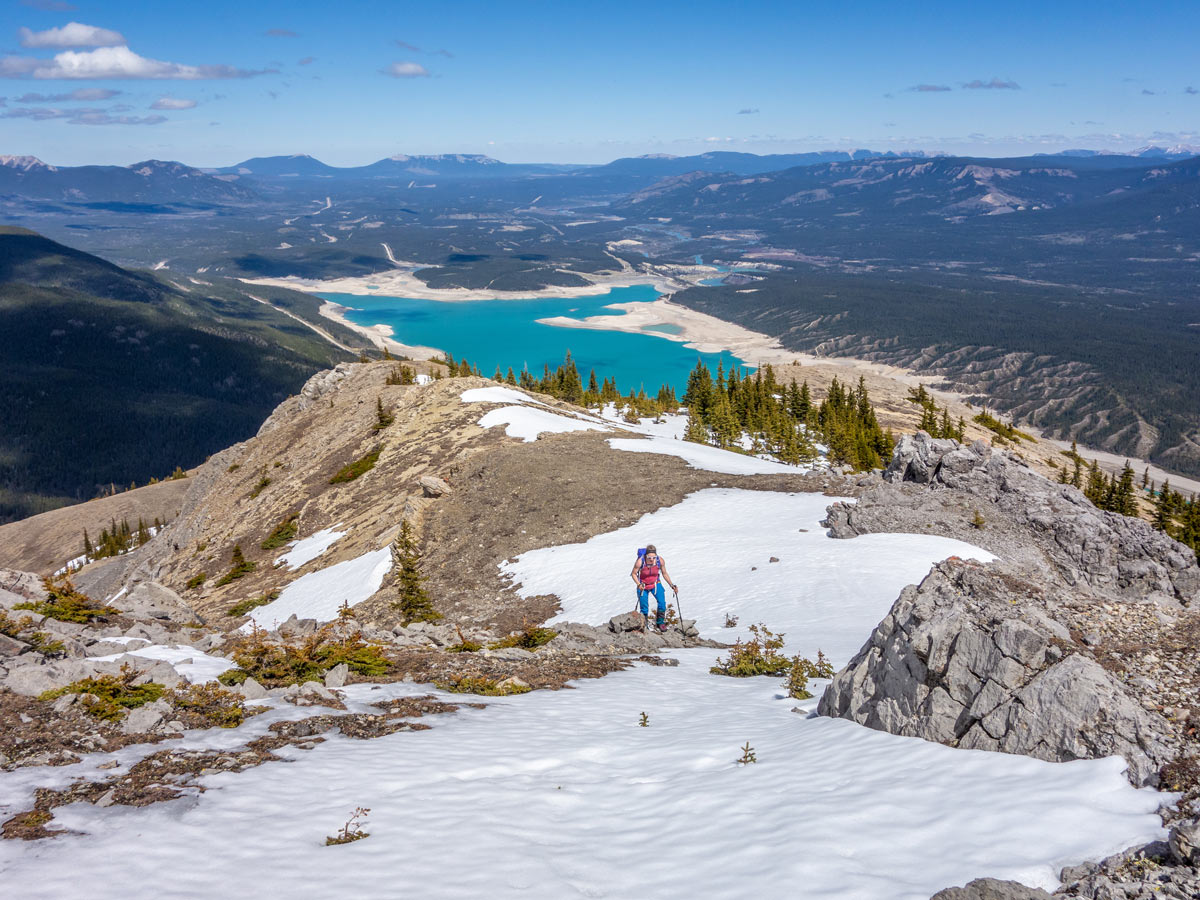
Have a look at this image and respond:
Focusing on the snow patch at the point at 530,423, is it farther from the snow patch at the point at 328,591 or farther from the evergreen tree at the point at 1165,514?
the evergreen tree at the point at 1165,514

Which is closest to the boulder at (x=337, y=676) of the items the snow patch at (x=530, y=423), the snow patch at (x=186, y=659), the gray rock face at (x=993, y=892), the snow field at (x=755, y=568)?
the snow patch at (x=186, y=659)

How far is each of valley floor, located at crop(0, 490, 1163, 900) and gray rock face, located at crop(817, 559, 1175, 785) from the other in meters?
0.34

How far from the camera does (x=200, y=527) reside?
4519cm

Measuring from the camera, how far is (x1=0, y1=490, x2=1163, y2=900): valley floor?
18.9ft

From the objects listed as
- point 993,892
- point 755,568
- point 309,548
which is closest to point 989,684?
point 993,892

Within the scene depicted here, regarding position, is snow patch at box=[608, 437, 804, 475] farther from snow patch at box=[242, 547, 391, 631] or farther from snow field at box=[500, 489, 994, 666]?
snow patch at box=[242, 547, 391, 631]

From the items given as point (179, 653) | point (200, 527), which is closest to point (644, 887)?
point (179, 653)

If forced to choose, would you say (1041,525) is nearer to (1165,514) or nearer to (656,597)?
(656,597)

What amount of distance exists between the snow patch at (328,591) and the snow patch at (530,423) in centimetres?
1067

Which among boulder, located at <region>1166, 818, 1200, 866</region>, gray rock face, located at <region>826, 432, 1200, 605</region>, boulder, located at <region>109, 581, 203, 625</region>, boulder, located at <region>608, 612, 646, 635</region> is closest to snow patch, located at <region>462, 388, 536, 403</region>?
boulder, located at <region>109, 581, 203, 625</region>

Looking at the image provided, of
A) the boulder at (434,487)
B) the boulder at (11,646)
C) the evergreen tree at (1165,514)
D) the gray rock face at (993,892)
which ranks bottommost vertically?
the evergreen tree at (1165,514)

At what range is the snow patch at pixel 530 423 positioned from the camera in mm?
36125

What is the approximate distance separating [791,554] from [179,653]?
1594 centimetres

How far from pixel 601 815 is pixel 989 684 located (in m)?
4.82
